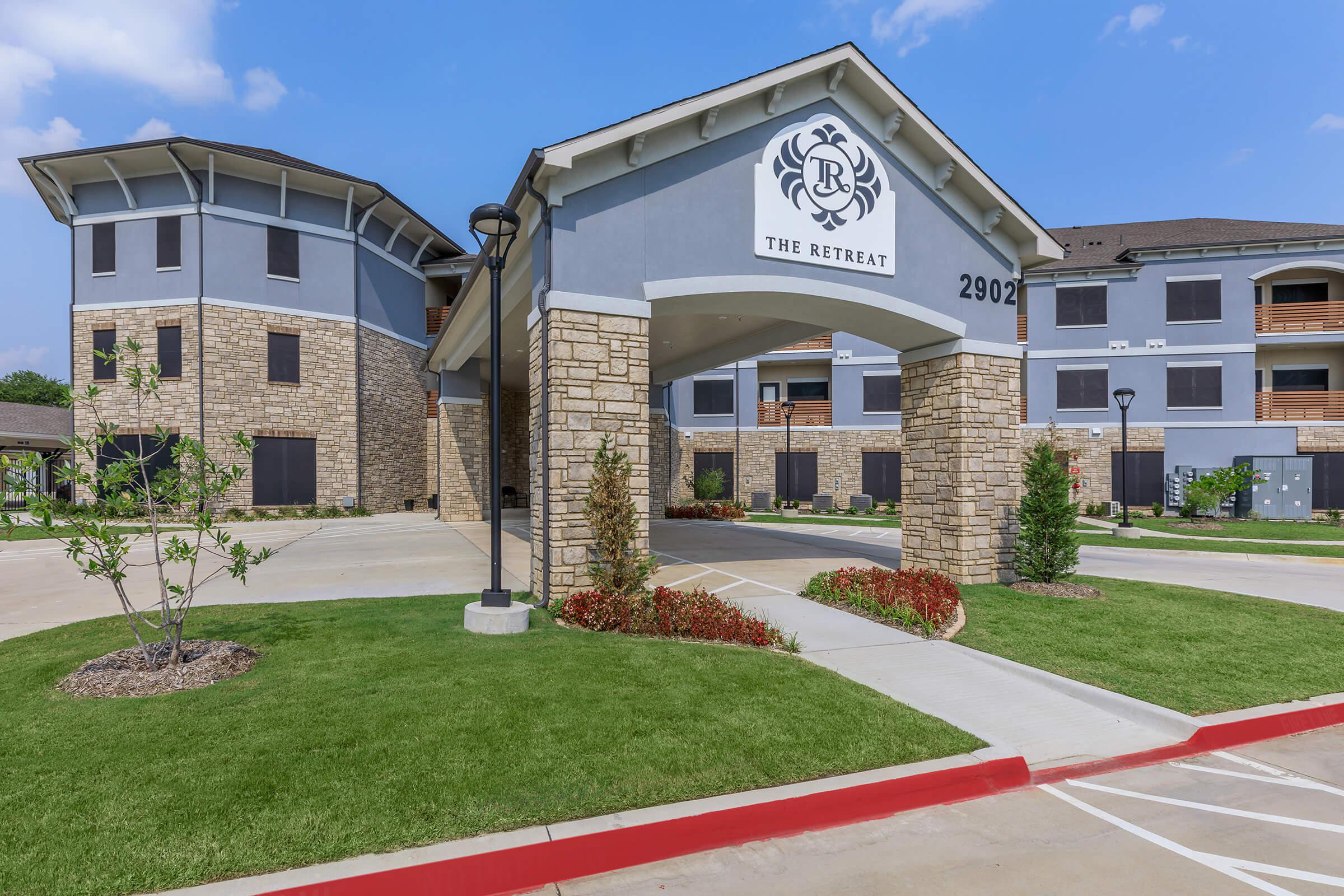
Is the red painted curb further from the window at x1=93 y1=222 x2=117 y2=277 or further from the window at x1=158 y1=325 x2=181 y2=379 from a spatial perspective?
the window at x1=93 y1=222 x2=117 y2=277

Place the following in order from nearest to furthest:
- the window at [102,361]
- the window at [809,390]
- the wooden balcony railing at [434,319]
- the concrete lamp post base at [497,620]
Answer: the concrete lamp post base at [497,620] → the window at [102,361] → the wooden balcony railing at [434,319] → the window at [809,390]

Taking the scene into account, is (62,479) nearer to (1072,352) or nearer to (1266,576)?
(1266,576)

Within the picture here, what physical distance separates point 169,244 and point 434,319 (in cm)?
1022

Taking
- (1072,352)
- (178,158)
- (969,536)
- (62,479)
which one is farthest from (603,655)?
(1072,352)

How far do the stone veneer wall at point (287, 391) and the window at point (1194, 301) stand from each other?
3387cm

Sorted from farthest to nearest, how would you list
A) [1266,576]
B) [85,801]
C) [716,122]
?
[1266,576]
[716,122]
[85,801]

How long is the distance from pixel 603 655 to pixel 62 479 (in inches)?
192

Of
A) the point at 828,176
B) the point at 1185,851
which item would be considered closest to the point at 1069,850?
Answer: the point at 1185,851

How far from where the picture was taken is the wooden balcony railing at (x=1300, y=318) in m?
28.1

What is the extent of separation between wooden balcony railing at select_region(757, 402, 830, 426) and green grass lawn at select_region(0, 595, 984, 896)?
2606cm

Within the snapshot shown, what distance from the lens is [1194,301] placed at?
1121 inches

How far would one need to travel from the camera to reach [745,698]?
5.53 meters

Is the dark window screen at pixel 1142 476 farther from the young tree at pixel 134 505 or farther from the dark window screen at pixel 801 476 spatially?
the young tree at pixel 134 505

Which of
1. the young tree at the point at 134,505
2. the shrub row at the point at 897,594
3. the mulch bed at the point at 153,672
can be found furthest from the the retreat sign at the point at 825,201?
the mulch bed at the point at 153,672
